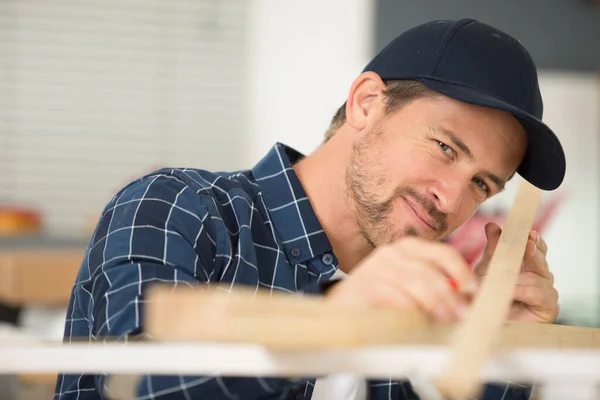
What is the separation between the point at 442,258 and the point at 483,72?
0.51 m

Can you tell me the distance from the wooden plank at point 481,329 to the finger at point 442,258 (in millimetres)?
19

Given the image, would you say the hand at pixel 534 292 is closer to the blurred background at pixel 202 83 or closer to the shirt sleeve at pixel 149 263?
the shirt sleeve at pixel 149 263

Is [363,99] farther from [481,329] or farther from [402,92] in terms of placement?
[481,329]

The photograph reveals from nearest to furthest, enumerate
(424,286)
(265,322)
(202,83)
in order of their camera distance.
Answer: (265,322), (424,286), (202,83)

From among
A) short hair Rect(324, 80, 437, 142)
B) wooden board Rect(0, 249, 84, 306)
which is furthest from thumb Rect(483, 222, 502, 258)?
wooden board Rect(0, 249, 84, 306)

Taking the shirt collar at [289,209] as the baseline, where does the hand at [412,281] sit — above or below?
above

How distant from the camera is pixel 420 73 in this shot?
3.99 feet

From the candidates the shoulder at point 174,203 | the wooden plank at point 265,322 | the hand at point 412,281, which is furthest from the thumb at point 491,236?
the wooden plank at point 265,322

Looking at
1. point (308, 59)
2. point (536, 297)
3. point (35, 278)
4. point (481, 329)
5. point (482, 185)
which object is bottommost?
point (35, 278)

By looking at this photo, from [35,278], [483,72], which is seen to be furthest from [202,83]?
[483,72]

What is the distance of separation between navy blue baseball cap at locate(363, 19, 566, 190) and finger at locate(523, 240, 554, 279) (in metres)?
0.14

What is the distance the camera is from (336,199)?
1.36 metres

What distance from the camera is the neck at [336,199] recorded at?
1.36 meters

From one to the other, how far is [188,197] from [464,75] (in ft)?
1.27
